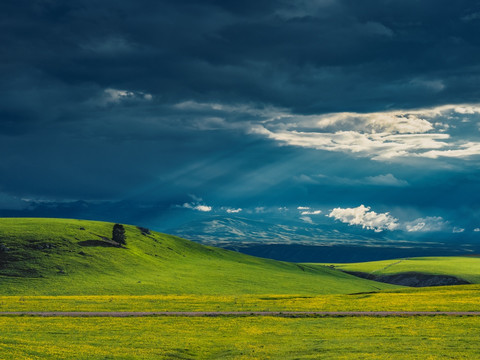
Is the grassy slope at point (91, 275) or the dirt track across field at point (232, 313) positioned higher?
the dirt track across field at point (232, 313)

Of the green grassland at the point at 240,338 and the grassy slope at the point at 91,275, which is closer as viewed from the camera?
the green grassland at the point at 240,338

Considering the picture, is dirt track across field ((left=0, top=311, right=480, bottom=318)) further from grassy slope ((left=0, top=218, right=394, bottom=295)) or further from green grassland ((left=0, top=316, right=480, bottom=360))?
grassy slope ((left=0, top=218, right=394, bottom=295))

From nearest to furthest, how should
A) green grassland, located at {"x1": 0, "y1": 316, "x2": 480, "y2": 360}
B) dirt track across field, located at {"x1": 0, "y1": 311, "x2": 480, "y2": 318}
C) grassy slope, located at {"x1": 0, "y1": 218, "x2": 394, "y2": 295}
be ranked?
1. green grassland, located at {"x1": 0, "y1": 316, "x2": 480, "y2": 360}
2. dirt track across field, located at {"x1": 0, "y1": 311, "x2": 480, "y2": 318}
3. grassy slope, located at {"x1": 0, "y1": 218, "x2": 394, "y2": 295}

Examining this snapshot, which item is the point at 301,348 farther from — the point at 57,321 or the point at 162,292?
the point at 162,292

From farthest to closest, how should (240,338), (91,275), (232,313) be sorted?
1. (91,275)
2. (232,313)
3. (240,338)

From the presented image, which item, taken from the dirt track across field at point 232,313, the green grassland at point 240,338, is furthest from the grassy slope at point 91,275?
the green grassland at point 240,338

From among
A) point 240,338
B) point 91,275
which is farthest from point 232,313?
point 91,275

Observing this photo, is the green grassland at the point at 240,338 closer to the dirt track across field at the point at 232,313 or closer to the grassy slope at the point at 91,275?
the dirt track across field at the point at 232,313

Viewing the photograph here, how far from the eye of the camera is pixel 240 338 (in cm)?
5369

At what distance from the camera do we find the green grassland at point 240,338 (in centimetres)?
4178

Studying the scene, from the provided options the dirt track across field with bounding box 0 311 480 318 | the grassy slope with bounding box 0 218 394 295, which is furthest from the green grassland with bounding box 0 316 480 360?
the grassy slope with bounding box 0 218 394 295

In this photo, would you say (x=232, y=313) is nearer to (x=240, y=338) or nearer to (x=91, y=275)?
(x=240, y=338)

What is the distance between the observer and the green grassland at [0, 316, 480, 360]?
4178cm

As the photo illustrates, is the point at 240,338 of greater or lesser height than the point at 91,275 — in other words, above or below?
above
